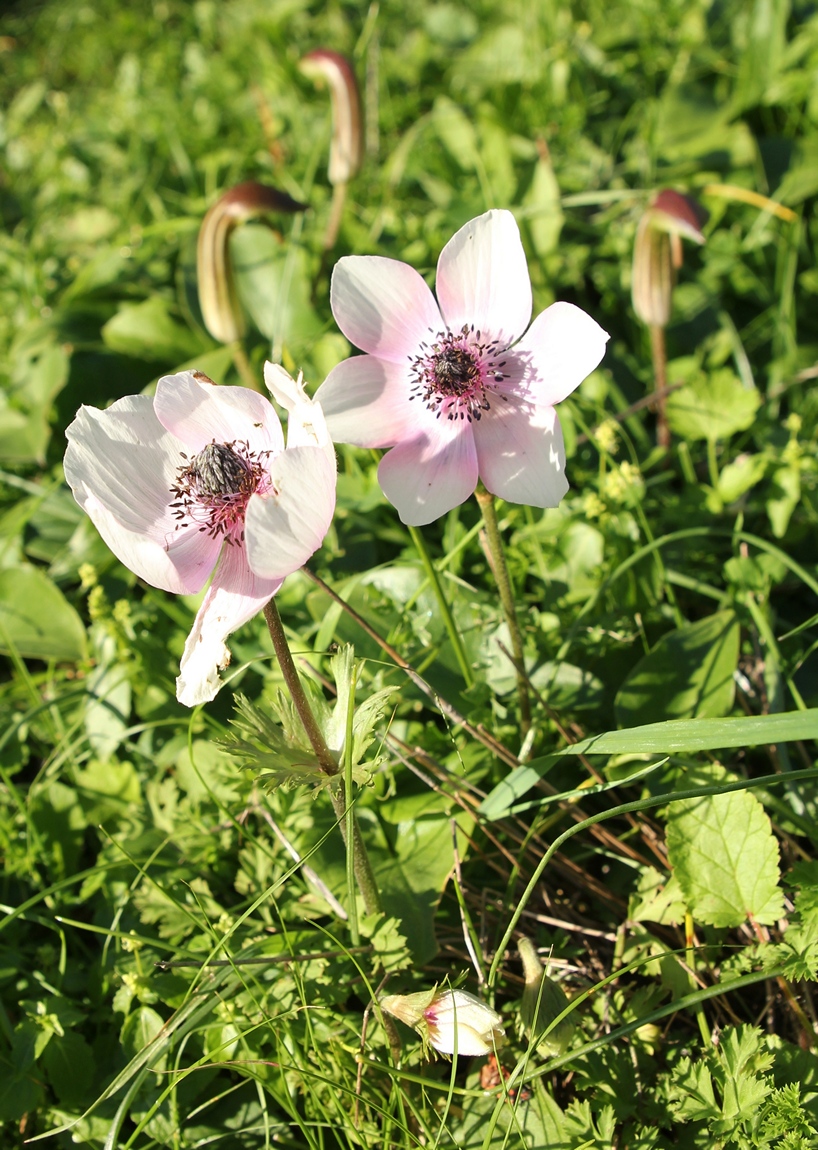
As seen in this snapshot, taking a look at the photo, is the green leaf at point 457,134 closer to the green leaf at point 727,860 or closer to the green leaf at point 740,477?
the green leaf at point 740,477

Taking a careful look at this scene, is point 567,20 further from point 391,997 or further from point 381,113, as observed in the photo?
point 391,997

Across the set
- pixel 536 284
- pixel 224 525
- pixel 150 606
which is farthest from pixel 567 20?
pixel 224 525

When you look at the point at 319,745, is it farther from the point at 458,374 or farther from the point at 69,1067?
the point at 69,1067

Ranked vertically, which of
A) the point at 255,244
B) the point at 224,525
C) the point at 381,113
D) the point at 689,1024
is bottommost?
the point at 689,1024

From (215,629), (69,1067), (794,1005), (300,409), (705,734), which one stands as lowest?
(794,1005)

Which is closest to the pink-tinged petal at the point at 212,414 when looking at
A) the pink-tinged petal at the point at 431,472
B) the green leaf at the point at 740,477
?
the pink-tinged petal at the point at 431,472

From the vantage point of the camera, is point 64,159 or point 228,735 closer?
point 228,735

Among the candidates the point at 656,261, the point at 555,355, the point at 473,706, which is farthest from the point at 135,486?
the point at 656,261

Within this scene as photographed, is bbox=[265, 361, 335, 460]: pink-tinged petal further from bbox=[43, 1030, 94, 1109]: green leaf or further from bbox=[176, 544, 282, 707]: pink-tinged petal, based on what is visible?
bbox=[43, 1030, 94, 1109]: green leaf
